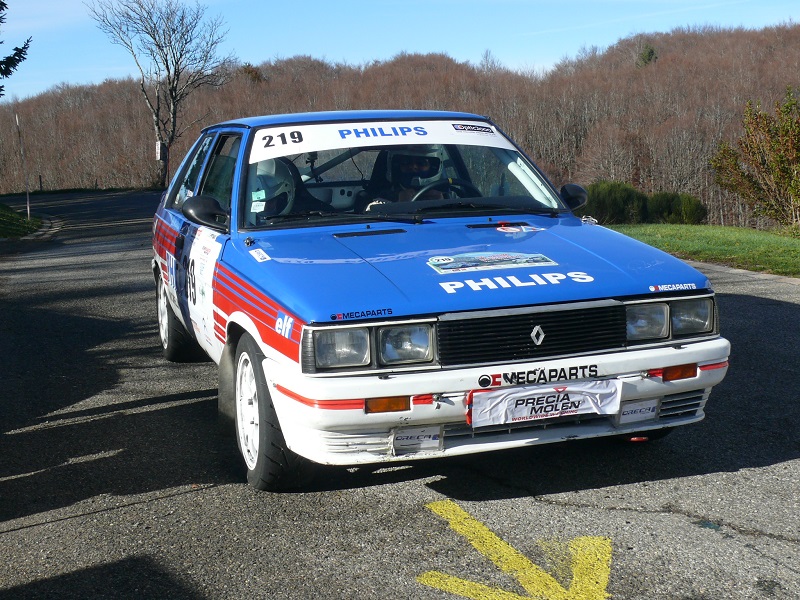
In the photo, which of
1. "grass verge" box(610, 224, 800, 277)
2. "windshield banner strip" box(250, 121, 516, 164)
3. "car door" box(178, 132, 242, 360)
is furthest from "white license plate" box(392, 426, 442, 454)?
"grass verge" box(610, 224, 800, 277)

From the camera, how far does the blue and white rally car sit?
362cm

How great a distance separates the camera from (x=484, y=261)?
4.12 m

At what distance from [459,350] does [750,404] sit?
246cm

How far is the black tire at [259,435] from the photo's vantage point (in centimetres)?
394

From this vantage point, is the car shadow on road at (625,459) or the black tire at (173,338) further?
the black tire at (173,338)

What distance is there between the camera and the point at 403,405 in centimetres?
360

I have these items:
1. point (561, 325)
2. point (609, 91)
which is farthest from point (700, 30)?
point (561, 325)

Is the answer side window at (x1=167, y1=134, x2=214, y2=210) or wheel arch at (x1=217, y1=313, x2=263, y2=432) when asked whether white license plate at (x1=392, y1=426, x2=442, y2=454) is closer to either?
wheel arch at (x1=217, y1=313, x2=263, y2=432)

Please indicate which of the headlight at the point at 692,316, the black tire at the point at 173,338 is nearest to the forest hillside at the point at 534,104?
the black tire at the point at 173,338

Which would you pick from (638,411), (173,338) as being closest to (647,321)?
(638,411)

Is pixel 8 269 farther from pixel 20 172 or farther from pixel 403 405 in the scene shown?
pixel 20 172

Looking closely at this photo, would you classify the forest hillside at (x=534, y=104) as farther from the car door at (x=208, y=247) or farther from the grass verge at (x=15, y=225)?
the car door at (x=208, y=247)

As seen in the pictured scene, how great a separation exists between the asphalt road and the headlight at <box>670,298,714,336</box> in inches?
26.7

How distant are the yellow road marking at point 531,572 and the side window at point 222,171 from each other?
7.79ft
